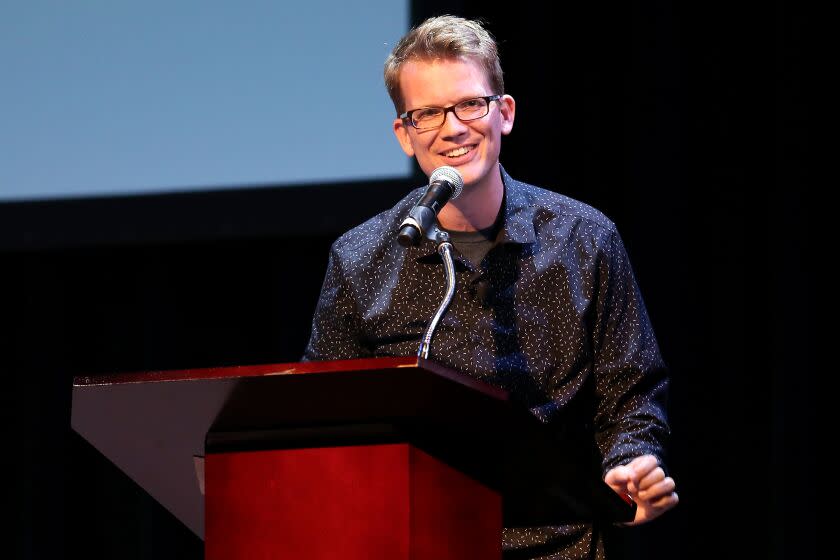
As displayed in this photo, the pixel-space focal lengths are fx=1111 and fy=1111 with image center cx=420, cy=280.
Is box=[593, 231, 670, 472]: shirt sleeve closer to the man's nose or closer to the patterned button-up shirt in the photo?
the patterned button-up shirt

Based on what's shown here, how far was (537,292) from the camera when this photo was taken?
172 centimetres

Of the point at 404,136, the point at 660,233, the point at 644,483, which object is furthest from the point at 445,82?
the point at 660,233

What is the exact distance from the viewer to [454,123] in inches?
66.3

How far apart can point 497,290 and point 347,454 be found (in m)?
0.69

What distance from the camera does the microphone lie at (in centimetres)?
128

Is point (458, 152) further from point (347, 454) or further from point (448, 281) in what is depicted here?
point (347, 454)

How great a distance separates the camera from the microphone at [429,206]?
1.28m

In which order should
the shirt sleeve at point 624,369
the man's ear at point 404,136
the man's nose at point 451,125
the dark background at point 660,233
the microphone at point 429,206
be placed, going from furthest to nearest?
the dark background at point 660,233, the man's ear at point 404,136, the man's nose at point 451,125, the shirt sleeve at point 624,369, the microphone at point 429,206

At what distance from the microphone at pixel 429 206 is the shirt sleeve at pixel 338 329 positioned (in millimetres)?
428

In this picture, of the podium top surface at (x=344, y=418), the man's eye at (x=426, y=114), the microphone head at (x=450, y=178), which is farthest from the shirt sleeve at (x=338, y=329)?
the podium top surface at (x=344, y=418)

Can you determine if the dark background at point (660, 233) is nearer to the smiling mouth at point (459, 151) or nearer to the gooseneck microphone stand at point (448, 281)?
the smiling mouth at point (459, 151)

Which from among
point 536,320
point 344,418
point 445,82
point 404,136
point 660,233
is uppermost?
point 445,82

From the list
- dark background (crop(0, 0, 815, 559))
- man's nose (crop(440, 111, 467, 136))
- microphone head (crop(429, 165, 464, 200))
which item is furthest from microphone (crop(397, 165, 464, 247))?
dark background (crop(0, 0, 815, 559))

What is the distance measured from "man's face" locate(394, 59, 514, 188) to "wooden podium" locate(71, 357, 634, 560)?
65 cm
